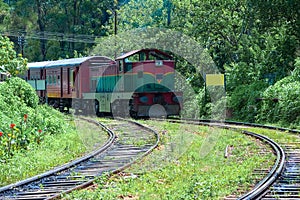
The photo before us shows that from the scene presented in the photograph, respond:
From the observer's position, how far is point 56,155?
11.3m

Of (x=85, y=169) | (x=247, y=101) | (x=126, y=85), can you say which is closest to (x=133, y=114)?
(x=126, y=85)

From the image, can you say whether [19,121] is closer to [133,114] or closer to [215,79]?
[133,114]

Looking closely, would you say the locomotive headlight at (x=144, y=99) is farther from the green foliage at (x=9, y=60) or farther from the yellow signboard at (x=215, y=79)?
the green foliage at (x=9, y=60)

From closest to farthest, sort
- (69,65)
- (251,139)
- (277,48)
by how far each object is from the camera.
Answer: (251,139) < (277,48) < (69,65)

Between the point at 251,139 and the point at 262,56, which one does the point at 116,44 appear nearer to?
the point at 262,56

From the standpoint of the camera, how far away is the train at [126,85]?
2172cm

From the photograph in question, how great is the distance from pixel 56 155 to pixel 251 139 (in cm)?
568

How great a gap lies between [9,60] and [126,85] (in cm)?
596

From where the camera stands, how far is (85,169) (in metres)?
9.69

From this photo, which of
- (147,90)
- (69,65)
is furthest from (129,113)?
(69,65)

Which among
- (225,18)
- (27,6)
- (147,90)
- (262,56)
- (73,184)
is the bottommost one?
(73,184)

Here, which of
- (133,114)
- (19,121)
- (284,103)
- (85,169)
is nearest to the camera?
(85,169)

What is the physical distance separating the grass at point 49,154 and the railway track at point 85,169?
44 centimetres

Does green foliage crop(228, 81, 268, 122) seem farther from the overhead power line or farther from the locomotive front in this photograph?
the overhead power line
